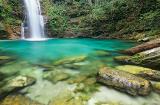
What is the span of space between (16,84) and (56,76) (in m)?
1.26

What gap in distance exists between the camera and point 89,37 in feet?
64.3

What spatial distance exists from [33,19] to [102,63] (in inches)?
554

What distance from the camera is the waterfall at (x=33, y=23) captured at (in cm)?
1959

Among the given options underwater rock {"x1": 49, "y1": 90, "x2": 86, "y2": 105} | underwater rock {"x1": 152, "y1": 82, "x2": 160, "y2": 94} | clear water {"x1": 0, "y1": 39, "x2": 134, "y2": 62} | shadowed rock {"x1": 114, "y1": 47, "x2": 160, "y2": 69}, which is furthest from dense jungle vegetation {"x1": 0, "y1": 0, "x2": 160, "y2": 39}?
underwater rock {"x1": 49, "y1": 90, "x2": 86, "y2": 105}

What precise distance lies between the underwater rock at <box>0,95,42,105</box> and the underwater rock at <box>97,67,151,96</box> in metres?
1.98

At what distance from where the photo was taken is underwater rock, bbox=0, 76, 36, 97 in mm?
5368

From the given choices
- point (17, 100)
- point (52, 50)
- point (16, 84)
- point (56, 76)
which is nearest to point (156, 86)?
point (56, 76)

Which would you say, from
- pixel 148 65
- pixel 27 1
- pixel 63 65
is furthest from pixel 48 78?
pixel 27 1

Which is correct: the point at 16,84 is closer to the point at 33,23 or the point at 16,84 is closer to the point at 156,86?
the point at 156,86

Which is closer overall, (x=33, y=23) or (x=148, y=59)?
(x=148, y=59)

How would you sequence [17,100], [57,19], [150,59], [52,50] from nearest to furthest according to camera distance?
1. [17,100]
2. [150,59]
3. [52,50]
4. [57,19]

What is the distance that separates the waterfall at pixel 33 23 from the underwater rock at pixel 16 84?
13.5 metres

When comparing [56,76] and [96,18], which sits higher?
[96,18]

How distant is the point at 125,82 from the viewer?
5434 millimetres
